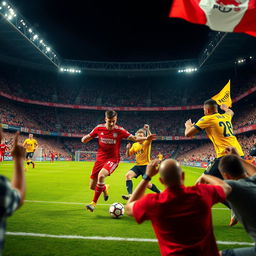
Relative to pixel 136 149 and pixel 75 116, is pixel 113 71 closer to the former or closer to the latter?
pixel 75 116

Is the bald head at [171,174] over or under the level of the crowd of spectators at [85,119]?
under

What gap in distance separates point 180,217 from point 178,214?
0.09 feet

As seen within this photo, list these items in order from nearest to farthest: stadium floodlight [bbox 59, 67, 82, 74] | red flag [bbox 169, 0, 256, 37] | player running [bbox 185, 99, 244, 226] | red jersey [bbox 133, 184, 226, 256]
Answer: red jersey [bbox 133, 184, 226, 256] < player running [bbox 185, 99, 244, 226] < red flag [bbox 169, 0, 256, 37] < stadium floodlight [bbox 59, 67, 82, 74]

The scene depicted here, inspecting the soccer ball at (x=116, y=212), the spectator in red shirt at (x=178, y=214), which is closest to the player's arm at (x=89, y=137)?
the soccer ball at (x=116, y=212)

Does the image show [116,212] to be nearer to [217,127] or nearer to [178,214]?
[217,127]

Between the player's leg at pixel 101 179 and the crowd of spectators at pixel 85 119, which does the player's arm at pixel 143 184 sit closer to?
the player's leg at pixel 101 179

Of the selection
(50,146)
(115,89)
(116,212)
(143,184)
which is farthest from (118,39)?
(143,184)

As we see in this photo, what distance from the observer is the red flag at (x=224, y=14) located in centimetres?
536

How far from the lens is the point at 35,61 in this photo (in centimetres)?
4569

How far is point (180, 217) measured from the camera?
6.29ft

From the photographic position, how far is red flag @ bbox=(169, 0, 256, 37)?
5.36 m

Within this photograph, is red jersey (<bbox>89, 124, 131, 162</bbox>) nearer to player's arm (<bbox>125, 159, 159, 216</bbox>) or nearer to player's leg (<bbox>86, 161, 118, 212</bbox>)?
player's leg (<bbox>86, 161, 118, 212</bbox>)

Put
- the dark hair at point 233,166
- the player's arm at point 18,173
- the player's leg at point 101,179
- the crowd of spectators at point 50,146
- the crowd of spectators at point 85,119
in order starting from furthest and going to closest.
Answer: the crowd of spectators at point 85,119, the crowd of spectators at point 50,146, the player's leg at point 101,179, the dark hair at point 233,166, the player's arm at point 18,173

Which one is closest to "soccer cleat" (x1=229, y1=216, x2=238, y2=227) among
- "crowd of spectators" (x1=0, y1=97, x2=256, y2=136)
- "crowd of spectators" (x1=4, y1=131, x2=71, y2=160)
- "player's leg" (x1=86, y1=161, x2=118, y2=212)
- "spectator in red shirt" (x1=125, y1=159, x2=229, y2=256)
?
"player's leg" (x1=86, y1=161, x2=118, y2=212)
